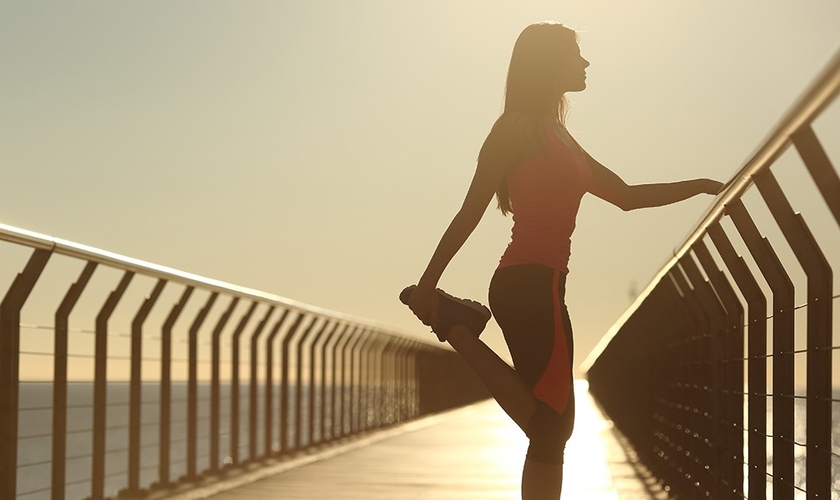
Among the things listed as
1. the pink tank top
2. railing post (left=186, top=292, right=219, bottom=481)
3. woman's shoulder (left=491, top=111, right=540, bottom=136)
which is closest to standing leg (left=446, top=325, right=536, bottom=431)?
the pink tank top

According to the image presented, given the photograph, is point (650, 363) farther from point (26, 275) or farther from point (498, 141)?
point (498, 141)

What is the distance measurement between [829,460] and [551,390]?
2.21ft

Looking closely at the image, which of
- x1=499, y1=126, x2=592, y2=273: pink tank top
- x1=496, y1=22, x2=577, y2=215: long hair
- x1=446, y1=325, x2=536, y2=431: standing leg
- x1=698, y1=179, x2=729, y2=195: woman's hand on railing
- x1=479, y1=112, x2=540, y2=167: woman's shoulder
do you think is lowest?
x1=446, y1=325, x2=536, y2=431: standing leg

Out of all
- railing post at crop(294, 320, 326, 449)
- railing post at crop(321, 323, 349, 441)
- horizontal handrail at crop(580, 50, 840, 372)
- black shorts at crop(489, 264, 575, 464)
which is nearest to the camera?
horizontal handrail at crop(580, 50, 840, 372)

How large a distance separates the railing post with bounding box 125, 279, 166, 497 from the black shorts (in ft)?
10.8

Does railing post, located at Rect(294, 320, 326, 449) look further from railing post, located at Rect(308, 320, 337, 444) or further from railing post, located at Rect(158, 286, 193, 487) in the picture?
railing post, located at Rect(158, 286, 193, 487)

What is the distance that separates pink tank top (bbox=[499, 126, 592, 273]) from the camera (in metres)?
3.21

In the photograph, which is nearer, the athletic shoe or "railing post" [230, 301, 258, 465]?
the athletic shoe

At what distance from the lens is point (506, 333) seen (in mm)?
3215

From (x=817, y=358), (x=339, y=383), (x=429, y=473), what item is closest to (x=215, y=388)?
(x=429, y=473)

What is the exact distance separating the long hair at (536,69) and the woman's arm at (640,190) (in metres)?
0.28

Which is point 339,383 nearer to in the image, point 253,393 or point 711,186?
point 253,393

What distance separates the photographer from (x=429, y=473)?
787 cm

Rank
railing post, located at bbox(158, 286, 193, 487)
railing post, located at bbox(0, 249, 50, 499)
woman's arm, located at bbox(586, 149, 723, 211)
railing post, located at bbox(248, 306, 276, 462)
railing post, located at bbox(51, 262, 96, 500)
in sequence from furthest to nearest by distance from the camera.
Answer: railing post, located at bbox(248, 306, 276, 462) → railing post, located at bbox(158, 286, 193, 487) → railing post, located at bbox(51, 262, 96, 500) → railing post, located at bbox(0, 249, 50, 499) → woman's arm, located at bbox(586, 149, 723, 211)
